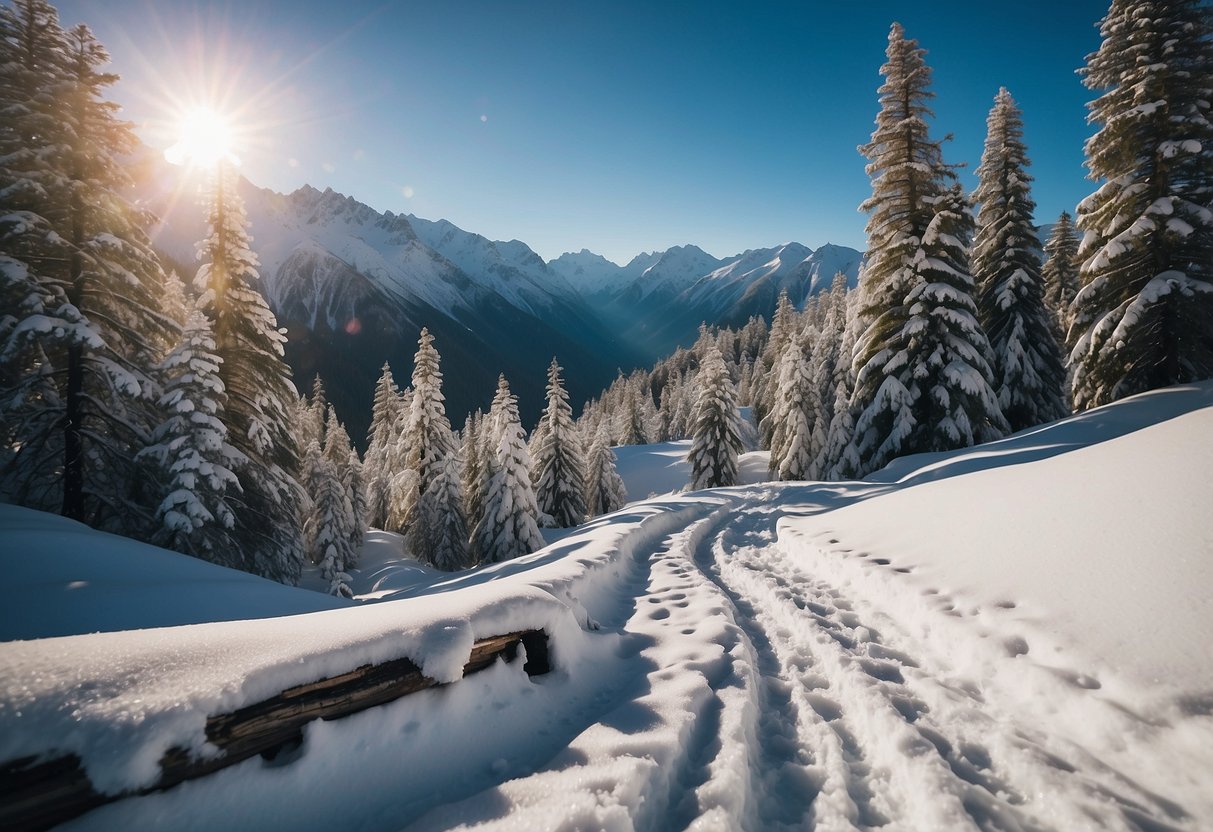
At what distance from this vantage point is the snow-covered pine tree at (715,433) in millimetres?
29797

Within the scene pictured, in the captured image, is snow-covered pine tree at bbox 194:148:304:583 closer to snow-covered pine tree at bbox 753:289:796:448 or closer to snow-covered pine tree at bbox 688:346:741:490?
snow-covered pine tree at bbox 688:346:741:490

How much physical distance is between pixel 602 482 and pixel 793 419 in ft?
48.7

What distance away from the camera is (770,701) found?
13.2ft

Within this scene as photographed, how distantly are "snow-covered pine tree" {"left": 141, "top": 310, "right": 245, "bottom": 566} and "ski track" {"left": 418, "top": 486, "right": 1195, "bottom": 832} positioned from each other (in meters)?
12.6

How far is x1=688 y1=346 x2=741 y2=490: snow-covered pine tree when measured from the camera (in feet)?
97.8

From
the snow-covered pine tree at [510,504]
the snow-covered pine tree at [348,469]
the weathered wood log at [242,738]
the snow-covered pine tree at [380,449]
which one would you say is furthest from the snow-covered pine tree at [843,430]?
the snow-covered pine tree at [380,449]

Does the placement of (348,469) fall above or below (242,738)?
above

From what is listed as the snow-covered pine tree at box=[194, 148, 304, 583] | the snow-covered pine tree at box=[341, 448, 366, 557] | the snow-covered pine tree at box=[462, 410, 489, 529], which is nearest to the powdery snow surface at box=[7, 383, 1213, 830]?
the snow-covered pine tree at box=[194, 148, 304, 583]

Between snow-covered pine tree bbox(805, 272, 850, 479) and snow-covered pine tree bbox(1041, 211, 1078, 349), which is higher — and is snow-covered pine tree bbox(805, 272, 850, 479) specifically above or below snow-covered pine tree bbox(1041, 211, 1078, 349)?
below

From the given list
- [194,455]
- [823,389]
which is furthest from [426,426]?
[823,389]

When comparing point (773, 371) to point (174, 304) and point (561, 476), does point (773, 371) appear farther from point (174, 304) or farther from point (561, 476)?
point (174, 304)

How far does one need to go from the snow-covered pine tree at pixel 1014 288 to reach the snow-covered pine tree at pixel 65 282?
96.2 ft

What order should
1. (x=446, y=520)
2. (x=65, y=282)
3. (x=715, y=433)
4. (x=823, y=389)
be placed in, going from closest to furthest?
(x=65, y=282) < (x=446, y=520) < (x=715, y=433) < (x=823, y=389)

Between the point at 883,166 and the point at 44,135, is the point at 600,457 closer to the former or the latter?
the point at 883,166
